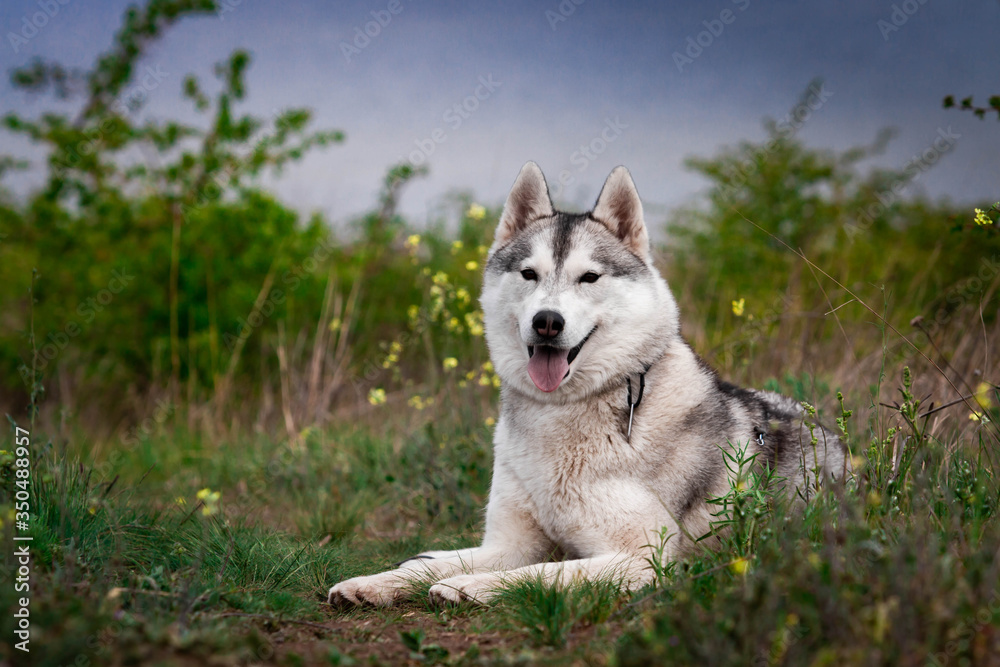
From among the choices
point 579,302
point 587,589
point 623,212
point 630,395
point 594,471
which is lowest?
point 587,589

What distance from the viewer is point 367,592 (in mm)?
3404

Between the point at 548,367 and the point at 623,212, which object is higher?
the point at 623,212

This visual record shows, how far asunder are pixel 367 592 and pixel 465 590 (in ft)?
1.56

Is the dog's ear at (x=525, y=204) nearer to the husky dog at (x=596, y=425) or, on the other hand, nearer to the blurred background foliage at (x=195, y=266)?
the husky dog at (x=596, y=425)

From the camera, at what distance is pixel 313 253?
32.1ft

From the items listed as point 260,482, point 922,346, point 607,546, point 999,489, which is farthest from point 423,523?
point 922,346

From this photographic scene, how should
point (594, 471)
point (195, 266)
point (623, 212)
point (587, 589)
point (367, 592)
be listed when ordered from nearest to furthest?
point (587, 589)
point (367, 592)
point (594, 471)
point (623, 212)
point (195, 266)

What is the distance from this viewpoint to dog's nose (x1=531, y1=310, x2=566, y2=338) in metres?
3.48

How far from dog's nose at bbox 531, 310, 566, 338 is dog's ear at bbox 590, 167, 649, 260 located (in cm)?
79

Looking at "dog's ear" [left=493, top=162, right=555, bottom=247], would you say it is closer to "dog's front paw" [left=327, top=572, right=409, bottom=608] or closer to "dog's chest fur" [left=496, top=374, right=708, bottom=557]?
"dog's chest fur" [left=496, top=374, right=708, bottom=557]

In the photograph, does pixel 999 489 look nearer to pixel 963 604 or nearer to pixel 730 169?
pixel 963 604

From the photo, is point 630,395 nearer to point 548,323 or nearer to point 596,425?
point 596,425

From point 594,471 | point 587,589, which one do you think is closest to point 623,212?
point 594,471

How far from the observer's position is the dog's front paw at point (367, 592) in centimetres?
339
